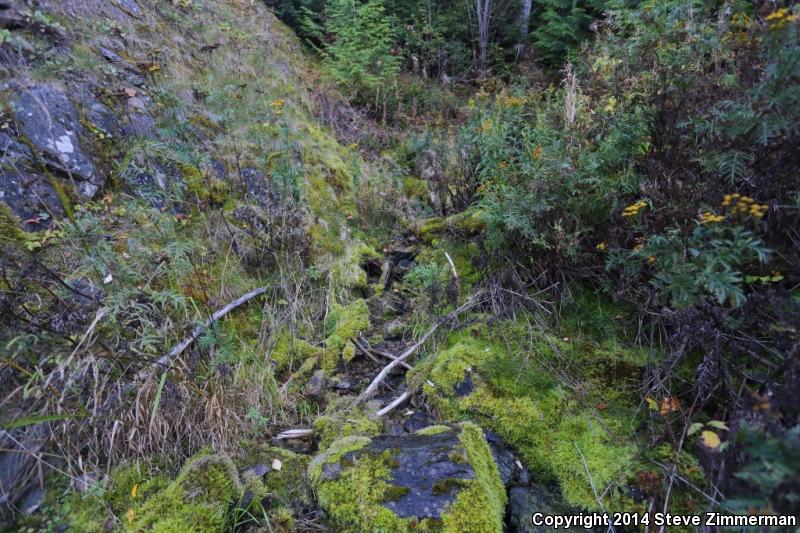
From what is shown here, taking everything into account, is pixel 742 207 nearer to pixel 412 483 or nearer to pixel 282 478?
pixel 412 483

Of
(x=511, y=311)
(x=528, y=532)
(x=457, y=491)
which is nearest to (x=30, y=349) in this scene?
(x=457, y=491)

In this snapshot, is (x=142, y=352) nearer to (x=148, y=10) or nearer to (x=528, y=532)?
(x=528, y=532)

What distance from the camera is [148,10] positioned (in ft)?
17.2

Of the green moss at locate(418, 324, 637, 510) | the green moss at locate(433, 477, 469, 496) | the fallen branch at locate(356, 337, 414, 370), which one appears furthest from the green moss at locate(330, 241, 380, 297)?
the green moss at locate(433, 477, 469, 496)

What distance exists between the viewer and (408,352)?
11.0ft

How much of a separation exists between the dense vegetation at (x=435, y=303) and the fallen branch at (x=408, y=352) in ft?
0.13

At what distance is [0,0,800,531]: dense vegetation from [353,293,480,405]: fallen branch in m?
0.04

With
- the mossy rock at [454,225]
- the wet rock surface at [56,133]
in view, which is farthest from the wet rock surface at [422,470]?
the wet rock surface at [56,133]

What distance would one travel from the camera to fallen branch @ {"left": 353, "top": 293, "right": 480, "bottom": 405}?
3035mm

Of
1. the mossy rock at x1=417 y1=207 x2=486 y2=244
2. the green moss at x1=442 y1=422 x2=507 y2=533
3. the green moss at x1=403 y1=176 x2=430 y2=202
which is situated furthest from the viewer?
the green moss at x1=403 y1=176 x2=430 y2=202

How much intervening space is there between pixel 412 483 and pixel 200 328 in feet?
5.70

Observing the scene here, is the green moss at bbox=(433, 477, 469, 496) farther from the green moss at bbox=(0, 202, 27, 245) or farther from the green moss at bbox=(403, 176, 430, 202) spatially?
the green moss at bbox=(403, 176, 430, 202)

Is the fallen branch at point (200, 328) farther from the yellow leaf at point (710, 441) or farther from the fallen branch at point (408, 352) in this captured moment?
the yellow leaf at point (710, 441)

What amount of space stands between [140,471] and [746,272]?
11.4 feet
